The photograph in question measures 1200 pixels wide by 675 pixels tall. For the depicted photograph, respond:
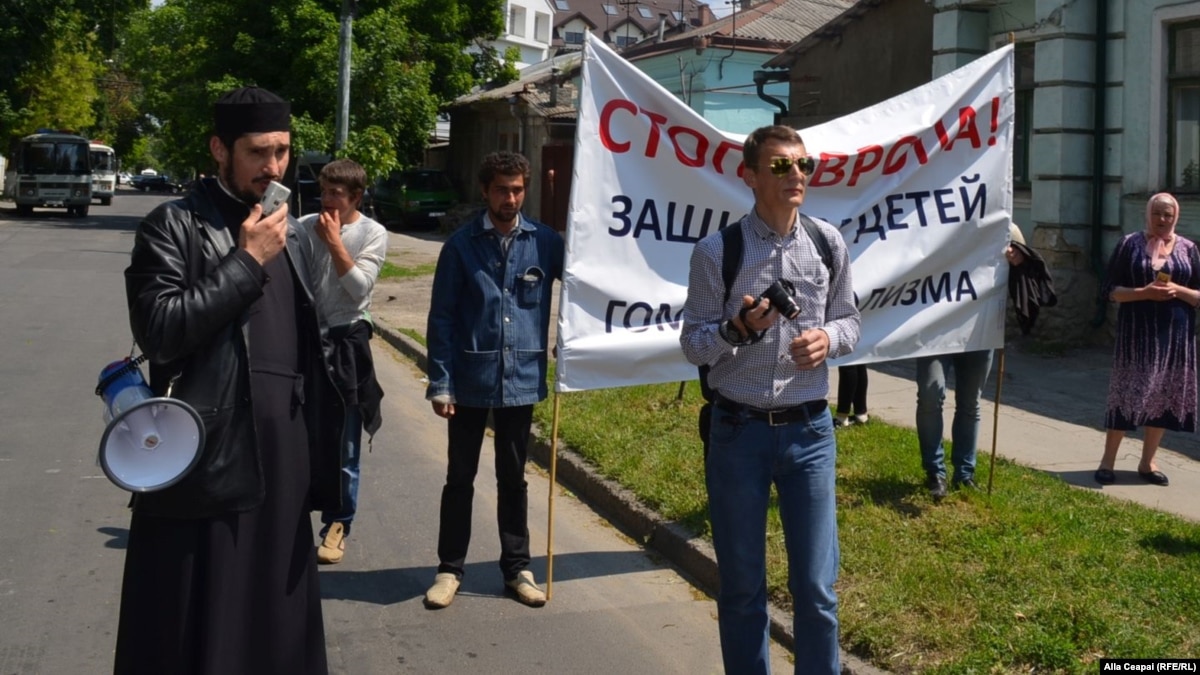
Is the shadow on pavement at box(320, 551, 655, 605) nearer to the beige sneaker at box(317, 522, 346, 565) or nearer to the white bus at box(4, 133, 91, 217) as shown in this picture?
the beige sneaker at box(317, 522, 346, 565)

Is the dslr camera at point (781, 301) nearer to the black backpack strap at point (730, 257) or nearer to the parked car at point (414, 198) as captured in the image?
the black backpack strap at point (730, 257)

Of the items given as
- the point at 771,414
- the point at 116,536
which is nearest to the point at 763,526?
the point at 771,414

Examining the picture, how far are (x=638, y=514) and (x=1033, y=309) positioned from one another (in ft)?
7.97

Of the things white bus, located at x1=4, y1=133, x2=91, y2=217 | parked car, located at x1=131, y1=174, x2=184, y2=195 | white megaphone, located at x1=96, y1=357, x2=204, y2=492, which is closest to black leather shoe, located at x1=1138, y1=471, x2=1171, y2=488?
white megaphone, located at x1=96, y1=357, x2=204, y2=492

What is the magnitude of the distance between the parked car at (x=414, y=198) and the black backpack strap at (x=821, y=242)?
111ft

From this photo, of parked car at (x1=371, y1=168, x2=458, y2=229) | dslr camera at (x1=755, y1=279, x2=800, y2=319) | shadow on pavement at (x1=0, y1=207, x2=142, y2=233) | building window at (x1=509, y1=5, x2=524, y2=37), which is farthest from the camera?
building window at (x1=509, y1=5, x2=524, y2=37)

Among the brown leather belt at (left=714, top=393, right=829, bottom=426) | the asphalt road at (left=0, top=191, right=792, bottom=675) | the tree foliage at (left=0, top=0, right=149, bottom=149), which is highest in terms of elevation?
the tree foliage at (left=0, top=0, right=149, bottom=149)

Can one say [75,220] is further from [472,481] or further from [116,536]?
[472,481]

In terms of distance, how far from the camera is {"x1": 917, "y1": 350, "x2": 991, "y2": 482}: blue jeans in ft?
23.1

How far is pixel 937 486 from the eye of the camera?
7.05 metres

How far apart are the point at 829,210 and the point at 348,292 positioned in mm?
2379

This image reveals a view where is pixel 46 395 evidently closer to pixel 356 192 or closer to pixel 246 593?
pixel 356 192

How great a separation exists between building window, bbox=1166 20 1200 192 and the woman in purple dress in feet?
17.5

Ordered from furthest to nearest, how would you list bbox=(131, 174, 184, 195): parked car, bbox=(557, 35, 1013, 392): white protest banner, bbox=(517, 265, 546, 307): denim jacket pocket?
bbox=(131, 174, 184, 195): parked car → bbox=(517, 265, 546, 307): denim jacket pocket → bbox=(557, 35, 1013, 392): white protest banner
